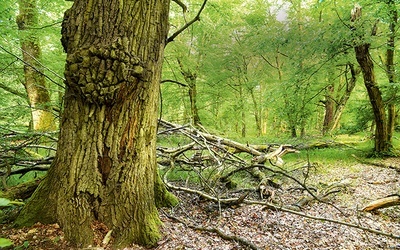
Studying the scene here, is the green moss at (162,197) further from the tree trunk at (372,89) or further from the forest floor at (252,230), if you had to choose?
the tree trunk at (372,89)

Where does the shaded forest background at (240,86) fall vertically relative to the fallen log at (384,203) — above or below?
above

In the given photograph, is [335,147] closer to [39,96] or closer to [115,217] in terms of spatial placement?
[115,217]

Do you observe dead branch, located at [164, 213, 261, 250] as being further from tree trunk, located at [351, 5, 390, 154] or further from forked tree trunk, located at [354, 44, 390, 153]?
forked tree trunk, located at [354, 44, 390, 153]

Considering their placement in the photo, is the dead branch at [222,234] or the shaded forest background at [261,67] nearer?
the dead branch at [222,234]

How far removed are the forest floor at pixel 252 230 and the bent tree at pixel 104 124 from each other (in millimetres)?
147

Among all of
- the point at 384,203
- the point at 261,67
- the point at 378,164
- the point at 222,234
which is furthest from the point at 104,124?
the point at 261,67

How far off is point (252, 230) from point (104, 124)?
181 centimetres

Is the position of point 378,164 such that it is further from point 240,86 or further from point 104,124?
point 240,86

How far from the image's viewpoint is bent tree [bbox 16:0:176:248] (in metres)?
1.73

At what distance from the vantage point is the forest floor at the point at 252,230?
180 cm

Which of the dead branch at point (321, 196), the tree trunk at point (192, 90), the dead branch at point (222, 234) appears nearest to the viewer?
the dead branch at point (222, 234)

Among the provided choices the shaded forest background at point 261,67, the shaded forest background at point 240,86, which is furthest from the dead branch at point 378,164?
the shaded forest background at point 261,67

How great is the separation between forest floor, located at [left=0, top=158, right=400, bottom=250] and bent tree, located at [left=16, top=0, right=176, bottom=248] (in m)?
0.15

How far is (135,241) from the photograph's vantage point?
1.91m
